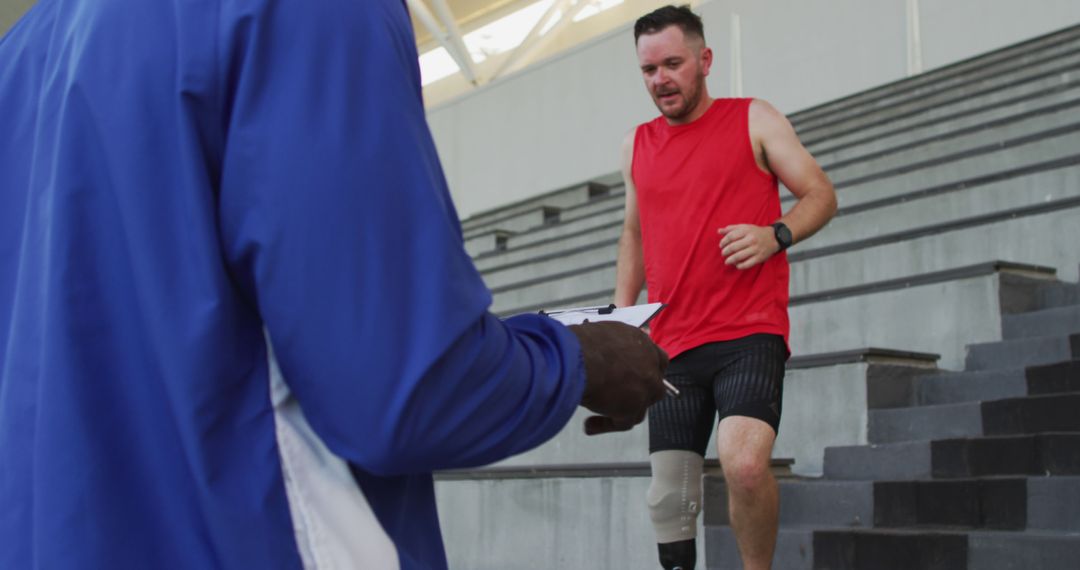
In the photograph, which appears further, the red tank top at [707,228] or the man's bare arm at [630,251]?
the man's bare arm at [630,251]

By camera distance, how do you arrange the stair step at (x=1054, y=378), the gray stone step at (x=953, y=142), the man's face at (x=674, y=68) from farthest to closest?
the gray stone step at (x=953, y=142) → the stair step at (x=1054, y=378) → the man's face at (x=674, y=68)

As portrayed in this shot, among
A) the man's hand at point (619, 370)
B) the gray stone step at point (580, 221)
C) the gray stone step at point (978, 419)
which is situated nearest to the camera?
the man's hand at point (619, 370)

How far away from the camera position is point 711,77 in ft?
39.0

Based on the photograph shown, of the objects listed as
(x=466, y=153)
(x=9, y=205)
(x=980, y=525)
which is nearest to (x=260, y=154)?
(x=9, y=205)

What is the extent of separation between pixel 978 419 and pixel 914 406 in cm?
35

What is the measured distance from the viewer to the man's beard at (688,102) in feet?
12.4

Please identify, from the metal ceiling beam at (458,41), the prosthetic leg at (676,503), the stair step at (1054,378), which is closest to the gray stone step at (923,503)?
the stair step at (1054,378)

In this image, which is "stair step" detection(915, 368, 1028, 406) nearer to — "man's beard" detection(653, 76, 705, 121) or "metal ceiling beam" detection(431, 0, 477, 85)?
"man's beard" detection(653, 76, 705, 121)

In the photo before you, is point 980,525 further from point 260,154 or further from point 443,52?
point 443,52

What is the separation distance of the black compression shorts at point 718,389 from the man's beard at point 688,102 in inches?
28.4

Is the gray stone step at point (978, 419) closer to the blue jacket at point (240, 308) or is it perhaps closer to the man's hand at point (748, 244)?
the man's hand at point (748, 244)

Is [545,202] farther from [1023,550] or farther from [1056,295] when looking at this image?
[1023,550]

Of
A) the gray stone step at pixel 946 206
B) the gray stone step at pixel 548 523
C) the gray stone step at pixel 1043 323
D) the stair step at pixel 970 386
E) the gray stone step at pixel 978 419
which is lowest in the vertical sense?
the gray stone step at pixel 548 523

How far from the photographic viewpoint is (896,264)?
18.6 feet
